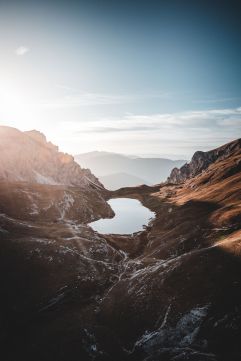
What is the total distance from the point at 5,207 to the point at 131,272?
86662 mm

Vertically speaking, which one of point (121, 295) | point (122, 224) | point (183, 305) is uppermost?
point (122, 224)

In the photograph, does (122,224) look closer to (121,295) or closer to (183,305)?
(121,295)

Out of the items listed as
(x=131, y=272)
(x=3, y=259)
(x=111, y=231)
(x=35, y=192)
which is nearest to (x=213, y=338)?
(x=131, y=272)

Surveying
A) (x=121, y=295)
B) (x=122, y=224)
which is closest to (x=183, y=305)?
(x=121, y=295)

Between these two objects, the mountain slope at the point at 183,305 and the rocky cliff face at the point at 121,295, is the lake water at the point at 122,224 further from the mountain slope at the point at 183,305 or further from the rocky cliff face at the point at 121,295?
the mountain slope at the point at 183,305

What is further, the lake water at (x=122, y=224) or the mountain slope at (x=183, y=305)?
the lake water at (x=122, y=224)

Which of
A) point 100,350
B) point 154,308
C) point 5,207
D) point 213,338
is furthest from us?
point 5,207

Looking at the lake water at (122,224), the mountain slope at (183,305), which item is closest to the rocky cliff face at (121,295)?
the mountain slope at (183,305)

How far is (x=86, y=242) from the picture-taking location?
369 ft

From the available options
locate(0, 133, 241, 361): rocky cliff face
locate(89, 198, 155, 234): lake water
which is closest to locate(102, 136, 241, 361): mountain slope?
locate(0, 133, 241, 361): rocky cliff face

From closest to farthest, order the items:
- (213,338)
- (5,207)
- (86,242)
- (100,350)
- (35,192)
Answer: (213,338) → (100,350) → (86,242) → (5,207) → (35,192)

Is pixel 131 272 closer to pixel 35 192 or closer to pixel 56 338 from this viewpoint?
pixel 56 338

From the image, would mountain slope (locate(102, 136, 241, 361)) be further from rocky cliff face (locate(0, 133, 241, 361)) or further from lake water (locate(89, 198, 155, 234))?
lake water (locate(89, 198, 155, 234))

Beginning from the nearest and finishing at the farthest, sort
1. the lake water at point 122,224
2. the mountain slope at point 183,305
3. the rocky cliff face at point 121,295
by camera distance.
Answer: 1. the mountain slope at point 183,305
2. the rocky cliff face at point 121,295
3. the lake water at point 122,224
